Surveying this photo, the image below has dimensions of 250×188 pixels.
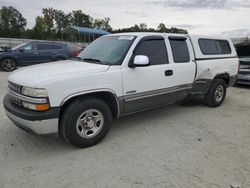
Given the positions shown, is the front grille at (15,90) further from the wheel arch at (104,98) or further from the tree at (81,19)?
the tree at (81,19)

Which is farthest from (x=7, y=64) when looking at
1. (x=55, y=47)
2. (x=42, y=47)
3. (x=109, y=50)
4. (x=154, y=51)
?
(x=154, y=51)

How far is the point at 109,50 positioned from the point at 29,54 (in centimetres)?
934

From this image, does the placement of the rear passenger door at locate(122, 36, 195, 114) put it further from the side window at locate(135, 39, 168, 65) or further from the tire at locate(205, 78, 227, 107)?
the tire at locate(205, 78, 227, 107)

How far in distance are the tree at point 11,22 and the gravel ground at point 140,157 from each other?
139ft

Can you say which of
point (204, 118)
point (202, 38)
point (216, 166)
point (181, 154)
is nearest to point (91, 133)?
point (181, 154)

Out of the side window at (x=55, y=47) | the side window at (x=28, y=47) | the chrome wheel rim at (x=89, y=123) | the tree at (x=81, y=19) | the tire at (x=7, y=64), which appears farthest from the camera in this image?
the tree at (x=81, y=19)

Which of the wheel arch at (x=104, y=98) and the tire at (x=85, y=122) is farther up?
the wheel arch at (x=104, y=98)

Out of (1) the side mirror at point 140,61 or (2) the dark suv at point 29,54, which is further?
(2) the dark suv at point 29,54

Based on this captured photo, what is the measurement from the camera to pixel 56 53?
13000 millimetres

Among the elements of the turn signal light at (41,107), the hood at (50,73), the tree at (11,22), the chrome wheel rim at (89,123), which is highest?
the tree at (11,22)

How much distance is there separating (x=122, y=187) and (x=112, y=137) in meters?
1.48

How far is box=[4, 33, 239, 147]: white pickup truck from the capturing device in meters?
3.38

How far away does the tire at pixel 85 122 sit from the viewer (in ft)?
11.6

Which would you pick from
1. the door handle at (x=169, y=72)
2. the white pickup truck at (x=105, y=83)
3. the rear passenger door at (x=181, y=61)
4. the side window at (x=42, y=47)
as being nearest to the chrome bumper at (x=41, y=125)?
the white pickup truck at (x=105, y=83)
